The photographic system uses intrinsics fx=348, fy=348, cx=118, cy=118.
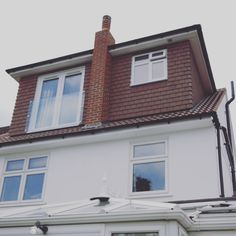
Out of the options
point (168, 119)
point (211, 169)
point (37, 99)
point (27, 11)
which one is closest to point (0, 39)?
point (27, 11)

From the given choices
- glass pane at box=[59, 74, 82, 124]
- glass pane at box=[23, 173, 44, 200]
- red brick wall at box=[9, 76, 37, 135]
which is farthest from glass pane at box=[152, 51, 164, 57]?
glass pane at box=[23, 173, 44, 200]

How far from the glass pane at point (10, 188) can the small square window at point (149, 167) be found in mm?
3893

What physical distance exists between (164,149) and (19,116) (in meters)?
5.95

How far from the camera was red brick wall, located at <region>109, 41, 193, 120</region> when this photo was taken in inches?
407

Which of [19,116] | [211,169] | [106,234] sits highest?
[19,116]

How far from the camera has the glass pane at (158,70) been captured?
11.1 meters

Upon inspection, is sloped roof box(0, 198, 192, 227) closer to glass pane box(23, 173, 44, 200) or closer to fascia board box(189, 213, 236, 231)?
fascia board box(189, 213, 236, 231)

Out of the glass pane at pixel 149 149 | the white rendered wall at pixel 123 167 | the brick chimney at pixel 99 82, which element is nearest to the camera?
the white rendered wall at pixel 123 167

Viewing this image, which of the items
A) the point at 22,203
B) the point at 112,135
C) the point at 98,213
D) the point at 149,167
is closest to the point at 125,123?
the point at 112,135

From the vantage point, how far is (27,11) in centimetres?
1298

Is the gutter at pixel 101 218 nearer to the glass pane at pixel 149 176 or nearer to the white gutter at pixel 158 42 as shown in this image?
the glass pane at pixel 149 176

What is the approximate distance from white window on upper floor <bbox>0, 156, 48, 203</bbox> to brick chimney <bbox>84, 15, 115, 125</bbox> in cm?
208

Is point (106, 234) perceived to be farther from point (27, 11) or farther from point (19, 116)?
point (27, 11)

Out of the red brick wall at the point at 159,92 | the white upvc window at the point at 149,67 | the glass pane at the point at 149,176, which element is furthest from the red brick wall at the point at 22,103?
the glass pane at the point at 149,176
